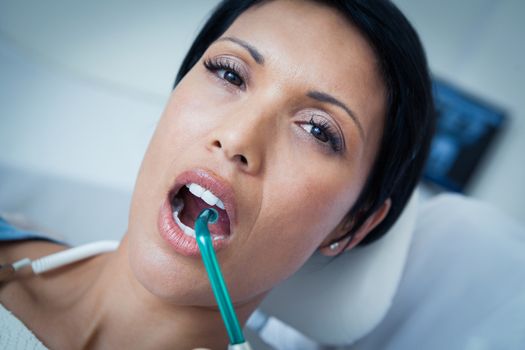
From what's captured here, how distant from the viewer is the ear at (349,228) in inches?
34.7

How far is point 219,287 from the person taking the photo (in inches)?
21.0

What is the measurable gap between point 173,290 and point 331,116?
39cm

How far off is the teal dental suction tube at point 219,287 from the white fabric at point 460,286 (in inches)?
27.5

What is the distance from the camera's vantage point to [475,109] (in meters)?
1.97

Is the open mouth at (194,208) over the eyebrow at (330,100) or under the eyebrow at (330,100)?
under

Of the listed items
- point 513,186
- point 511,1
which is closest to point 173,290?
point 513,186

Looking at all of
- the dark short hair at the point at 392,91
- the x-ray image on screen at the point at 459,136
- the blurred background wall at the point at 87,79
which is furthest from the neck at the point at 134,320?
the x-ray image on screen at the point at 459,136

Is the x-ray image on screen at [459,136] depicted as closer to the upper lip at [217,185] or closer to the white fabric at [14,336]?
the upper lip at [217,185]

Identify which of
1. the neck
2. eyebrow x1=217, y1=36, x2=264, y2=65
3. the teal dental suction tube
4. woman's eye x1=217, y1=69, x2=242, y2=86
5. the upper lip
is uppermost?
eyebrow x1=217, y1=36, x2=264, y2=65

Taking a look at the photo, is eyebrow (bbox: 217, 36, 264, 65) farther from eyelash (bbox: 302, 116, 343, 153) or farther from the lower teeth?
the lower teeth

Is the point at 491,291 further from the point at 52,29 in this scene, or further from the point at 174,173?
the point at 52,29

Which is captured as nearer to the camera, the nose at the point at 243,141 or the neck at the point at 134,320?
the nose at the point at 243,141

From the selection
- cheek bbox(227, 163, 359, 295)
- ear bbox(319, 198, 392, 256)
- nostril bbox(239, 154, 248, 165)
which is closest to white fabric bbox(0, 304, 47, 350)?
cheek bbox(227, 163, 359, 295)

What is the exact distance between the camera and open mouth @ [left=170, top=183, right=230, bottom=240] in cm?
62
